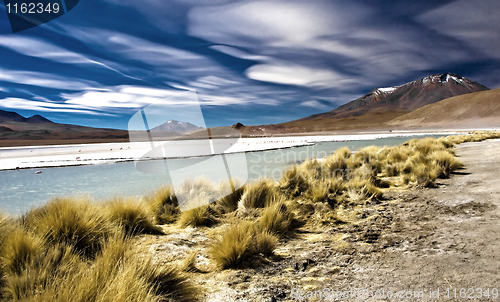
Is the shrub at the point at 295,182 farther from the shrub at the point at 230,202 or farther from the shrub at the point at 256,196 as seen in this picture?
the shrub at the point at 230,202

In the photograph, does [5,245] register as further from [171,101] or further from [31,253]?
[171,101]

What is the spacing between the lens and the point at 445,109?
91312mm

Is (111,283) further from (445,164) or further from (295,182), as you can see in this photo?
(445,164)

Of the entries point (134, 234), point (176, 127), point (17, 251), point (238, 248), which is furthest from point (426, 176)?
point (17, 251)

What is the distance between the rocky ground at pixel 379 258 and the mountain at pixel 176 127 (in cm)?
140

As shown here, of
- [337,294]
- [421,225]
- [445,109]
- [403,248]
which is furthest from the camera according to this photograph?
[445,109]

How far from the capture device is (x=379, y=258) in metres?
2.21

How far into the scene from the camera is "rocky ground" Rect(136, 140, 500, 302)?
1.71m

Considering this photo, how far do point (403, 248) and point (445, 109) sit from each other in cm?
11479

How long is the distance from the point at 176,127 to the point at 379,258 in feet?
9.17

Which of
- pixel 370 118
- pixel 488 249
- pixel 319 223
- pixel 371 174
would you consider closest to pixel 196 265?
pixel 319 223

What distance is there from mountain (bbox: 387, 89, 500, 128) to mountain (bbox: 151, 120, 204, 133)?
8973 cm

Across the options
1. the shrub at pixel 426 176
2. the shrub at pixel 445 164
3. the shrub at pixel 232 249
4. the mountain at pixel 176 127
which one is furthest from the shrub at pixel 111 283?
the shrub at pixel 445 164

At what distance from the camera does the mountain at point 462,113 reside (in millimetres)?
74019
